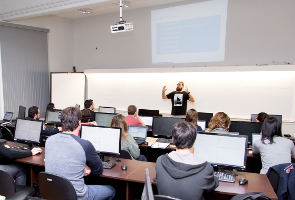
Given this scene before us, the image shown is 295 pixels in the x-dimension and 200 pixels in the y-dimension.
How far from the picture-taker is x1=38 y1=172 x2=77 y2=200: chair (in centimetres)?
199

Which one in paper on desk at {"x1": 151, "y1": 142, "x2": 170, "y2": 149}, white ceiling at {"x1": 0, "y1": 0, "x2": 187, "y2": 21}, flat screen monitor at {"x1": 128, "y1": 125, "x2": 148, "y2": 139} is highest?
white ceiling at {"x1": 0, "y1": 0, "x2": 187, "y2": 21}

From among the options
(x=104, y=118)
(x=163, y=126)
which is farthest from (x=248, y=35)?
(x=104, y=118)

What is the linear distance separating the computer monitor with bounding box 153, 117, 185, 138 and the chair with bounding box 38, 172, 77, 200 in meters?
2.13

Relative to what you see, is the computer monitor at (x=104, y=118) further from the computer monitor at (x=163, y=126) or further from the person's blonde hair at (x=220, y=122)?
the person's blonde hair at (x=220, y=122)

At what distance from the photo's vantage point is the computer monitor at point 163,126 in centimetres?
391

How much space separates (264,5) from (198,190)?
509 centimetres

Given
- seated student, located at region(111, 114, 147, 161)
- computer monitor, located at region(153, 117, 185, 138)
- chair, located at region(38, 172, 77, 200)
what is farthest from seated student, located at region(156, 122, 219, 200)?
computer monitor, located at region(153, 117, 185, 138)

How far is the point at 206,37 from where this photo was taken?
233 inches

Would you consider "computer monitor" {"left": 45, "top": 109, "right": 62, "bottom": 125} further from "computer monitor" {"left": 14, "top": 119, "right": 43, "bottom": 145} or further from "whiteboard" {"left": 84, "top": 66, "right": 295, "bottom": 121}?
"whiteboard" {"left": 84, "top": 66, "right": 295, "bottom": 121}

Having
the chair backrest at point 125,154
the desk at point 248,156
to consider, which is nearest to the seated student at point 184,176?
the chair backrest at point 125,154

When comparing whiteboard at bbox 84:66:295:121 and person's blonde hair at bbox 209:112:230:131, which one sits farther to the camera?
whiteboard at bbox 84:66:295:121

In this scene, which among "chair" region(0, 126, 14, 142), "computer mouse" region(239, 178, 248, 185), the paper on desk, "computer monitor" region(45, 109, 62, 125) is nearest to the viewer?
"computer mouse" region(239, 178, 248, 185)

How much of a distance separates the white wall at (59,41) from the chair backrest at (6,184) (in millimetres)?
5908

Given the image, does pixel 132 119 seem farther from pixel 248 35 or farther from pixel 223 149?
pixel 248 35
